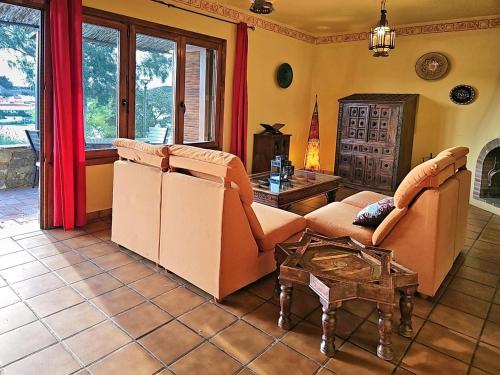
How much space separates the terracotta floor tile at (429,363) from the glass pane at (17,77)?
4.73 metres

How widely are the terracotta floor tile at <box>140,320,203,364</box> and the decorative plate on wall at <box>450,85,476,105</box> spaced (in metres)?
4.94

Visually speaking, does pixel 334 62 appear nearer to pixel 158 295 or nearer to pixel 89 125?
pixel 89 125

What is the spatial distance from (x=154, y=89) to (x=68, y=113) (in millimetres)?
1180

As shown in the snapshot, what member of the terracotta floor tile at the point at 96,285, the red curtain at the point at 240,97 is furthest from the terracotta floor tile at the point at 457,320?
the red curtain at the point at 240,97

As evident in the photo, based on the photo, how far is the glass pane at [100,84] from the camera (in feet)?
12.2

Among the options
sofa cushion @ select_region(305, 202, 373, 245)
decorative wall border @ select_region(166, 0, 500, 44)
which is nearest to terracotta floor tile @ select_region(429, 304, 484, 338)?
sofa cushion @ select_region(305, 202, 373, 245)

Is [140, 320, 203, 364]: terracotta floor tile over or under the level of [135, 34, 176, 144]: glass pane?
under

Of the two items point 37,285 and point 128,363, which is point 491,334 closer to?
point 128,363

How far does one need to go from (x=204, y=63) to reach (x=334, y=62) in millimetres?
2582

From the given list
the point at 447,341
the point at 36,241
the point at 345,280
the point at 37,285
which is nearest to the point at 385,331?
the point at 345,280

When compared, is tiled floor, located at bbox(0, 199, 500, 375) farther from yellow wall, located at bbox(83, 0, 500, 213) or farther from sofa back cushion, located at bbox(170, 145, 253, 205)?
yellow wall, located at bbox(83, 0, 500, 213)

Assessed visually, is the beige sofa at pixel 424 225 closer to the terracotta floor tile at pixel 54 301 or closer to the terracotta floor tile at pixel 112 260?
the terracotta floor tile at pixel 112 260

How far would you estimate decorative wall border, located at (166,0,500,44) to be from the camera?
467 cm

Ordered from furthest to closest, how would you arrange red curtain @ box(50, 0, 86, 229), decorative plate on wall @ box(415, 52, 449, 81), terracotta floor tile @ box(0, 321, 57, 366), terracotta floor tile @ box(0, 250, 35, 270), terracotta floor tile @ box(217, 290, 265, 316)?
decorative plate on wall @ box(415, 52, 449, 81) < red curtain @ box(50, 0, 86, 229) < terracotta floor tile @ box(0, 250, 35, 270) < terracotta floor tile @ box(217, 290, 265, 316) < terracotta floor tile @ box(0, 321, 57, 366)
